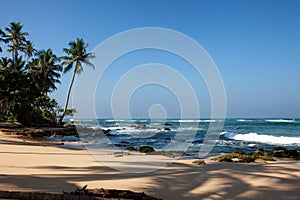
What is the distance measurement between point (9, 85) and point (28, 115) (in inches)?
261

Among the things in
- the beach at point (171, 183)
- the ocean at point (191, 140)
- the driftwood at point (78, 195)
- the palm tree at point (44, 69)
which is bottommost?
the ocean at point (191, 140)

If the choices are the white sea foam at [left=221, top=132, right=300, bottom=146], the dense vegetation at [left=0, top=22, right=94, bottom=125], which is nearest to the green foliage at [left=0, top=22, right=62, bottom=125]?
the dense vegetation at [left=0, top=22, right=94, bottom=125]

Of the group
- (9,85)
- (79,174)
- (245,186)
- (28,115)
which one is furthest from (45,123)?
(245,186)

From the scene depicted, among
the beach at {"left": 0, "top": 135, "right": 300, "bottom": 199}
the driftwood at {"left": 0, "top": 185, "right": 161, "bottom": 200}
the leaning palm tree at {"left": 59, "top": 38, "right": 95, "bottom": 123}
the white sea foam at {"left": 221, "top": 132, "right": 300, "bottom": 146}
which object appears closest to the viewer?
the driftwood at {"left": 0, "top": 185, "right": 161, "bottom": 200}

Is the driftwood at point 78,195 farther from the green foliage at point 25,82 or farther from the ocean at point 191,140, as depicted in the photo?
the green foliage at point 25,82

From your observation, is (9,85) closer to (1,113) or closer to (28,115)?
(28,115)

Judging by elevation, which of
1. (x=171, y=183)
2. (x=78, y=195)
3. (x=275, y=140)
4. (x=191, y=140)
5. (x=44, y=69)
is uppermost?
(x=44, y=69)

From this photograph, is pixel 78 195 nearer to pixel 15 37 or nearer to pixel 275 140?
pixel 275 140

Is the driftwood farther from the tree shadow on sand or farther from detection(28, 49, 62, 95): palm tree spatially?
detection(28, 49, 62, 95): palm tree

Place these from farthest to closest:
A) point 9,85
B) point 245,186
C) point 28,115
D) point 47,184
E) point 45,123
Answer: point 45,123, point 28,115, point 9,85, point 245,186, point 47,184

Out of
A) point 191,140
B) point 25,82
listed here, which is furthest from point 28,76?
point 191,140

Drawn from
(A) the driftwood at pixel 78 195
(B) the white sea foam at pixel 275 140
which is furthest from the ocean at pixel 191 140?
(A) the driftwood at pixel 78 195

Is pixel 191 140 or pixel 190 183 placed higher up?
pixel 190 183

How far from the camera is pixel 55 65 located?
43.0m
